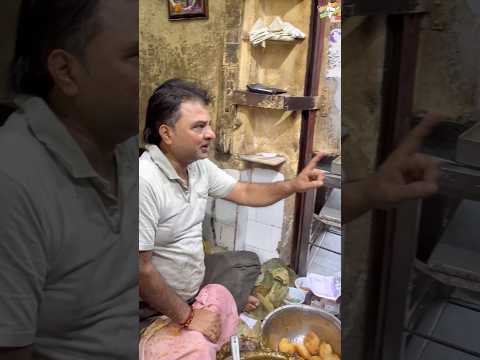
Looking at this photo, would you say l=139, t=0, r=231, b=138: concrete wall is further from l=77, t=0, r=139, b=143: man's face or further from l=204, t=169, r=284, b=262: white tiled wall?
l=204, t=169, r=284, b=262: white tiled wall

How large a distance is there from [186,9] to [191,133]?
0.43ft

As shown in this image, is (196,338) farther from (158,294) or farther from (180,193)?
(180,193)

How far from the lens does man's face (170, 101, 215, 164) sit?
0.42m

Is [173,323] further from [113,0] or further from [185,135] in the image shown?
[113,0]

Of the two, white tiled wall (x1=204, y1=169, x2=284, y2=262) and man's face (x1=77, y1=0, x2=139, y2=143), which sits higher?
man's face (x1=77, y1=0, x2=139, y2=143)

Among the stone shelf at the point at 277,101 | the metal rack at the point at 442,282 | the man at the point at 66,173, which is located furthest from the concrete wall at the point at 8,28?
the metal rack at the point at 442,282

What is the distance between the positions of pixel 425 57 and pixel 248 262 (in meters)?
0.32

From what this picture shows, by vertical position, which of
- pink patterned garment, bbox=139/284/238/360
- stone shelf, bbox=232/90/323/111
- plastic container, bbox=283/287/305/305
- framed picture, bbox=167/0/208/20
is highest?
framed picture, bbox=167/0/208/20

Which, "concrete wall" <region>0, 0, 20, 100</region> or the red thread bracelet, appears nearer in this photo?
"concrete wall" <region>0, 0, 20, 100</region>

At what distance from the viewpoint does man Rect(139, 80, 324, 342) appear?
42 centimetres

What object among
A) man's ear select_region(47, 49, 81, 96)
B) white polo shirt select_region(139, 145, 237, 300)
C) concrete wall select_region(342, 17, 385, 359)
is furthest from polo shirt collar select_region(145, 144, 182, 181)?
concrete wall select_region(342, 17, 385, 359)

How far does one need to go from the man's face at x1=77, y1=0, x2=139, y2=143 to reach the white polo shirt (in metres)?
0.05

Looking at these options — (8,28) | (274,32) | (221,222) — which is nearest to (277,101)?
(274,32)

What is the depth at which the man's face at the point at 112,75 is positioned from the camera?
347 millimetres
